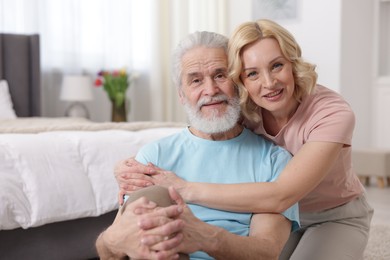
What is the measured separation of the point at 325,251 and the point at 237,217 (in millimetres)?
322

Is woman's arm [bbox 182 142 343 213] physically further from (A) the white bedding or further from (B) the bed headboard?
(B) the bed headboard

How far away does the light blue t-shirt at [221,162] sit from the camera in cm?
176

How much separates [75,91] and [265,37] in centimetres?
386

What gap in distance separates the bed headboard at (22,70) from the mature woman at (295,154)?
12.2 feet

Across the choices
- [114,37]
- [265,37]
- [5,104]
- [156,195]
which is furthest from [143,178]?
[114,37]

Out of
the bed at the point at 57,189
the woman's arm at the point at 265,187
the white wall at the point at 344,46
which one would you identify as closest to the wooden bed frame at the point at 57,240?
the bed at the point at 57,189

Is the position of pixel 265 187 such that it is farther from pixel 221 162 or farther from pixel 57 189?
pixel 57 189

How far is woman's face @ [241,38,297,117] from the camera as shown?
1.77m

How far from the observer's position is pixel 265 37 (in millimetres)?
1776

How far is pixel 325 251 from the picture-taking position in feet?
6.12

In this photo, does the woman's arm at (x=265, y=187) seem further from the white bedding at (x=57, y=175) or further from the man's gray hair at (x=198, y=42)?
the white bedding at (x=57, y=175)

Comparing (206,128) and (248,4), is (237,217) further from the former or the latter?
(248,4)

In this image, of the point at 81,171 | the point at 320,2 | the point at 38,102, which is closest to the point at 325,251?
the point at 81,171

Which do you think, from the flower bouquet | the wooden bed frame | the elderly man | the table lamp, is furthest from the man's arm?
the flower bouquet
